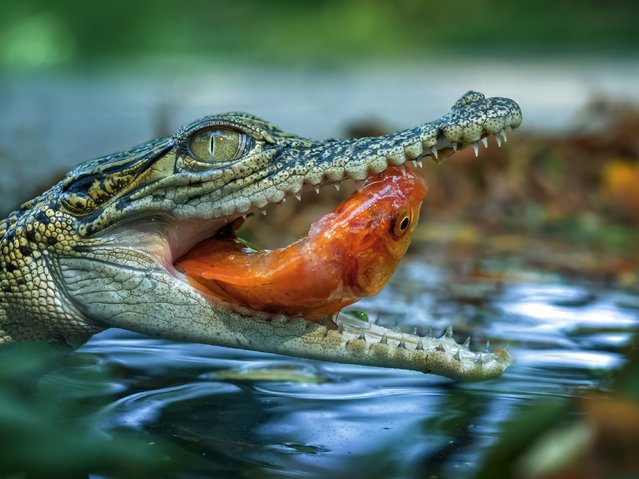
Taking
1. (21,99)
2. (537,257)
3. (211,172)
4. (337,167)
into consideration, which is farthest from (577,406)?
(21,99)

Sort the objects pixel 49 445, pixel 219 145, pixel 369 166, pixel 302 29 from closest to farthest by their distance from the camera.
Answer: pixel 49 445 → pixel 369 166 → pixel 219 145 → pixel 302 29

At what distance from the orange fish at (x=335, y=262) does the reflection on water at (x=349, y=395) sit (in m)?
0.28

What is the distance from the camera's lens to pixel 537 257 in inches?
229

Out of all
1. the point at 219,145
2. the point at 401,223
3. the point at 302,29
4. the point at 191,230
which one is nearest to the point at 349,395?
the point at 401,223

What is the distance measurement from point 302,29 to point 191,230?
55.6 ft

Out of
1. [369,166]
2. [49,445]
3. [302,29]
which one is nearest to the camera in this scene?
[49,445]

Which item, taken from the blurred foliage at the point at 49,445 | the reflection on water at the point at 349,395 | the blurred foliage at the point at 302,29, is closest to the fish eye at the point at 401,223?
the reflection on water at the point at 349,395

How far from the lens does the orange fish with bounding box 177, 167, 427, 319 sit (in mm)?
3070

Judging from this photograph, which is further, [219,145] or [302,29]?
[302,29]

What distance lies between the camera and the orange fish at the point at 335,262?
10.1 ft

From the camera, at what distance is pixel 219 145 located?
322 cm

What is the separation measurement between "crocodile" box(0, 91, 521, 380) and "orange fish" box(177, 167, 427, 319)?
6 cm

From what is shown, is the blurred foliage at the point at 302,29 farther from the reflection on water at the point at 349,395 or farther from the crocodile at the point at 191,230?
the crocodile at the point at 191,230

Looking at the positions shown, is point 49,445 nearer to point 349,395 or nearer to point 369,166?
point 369,166
